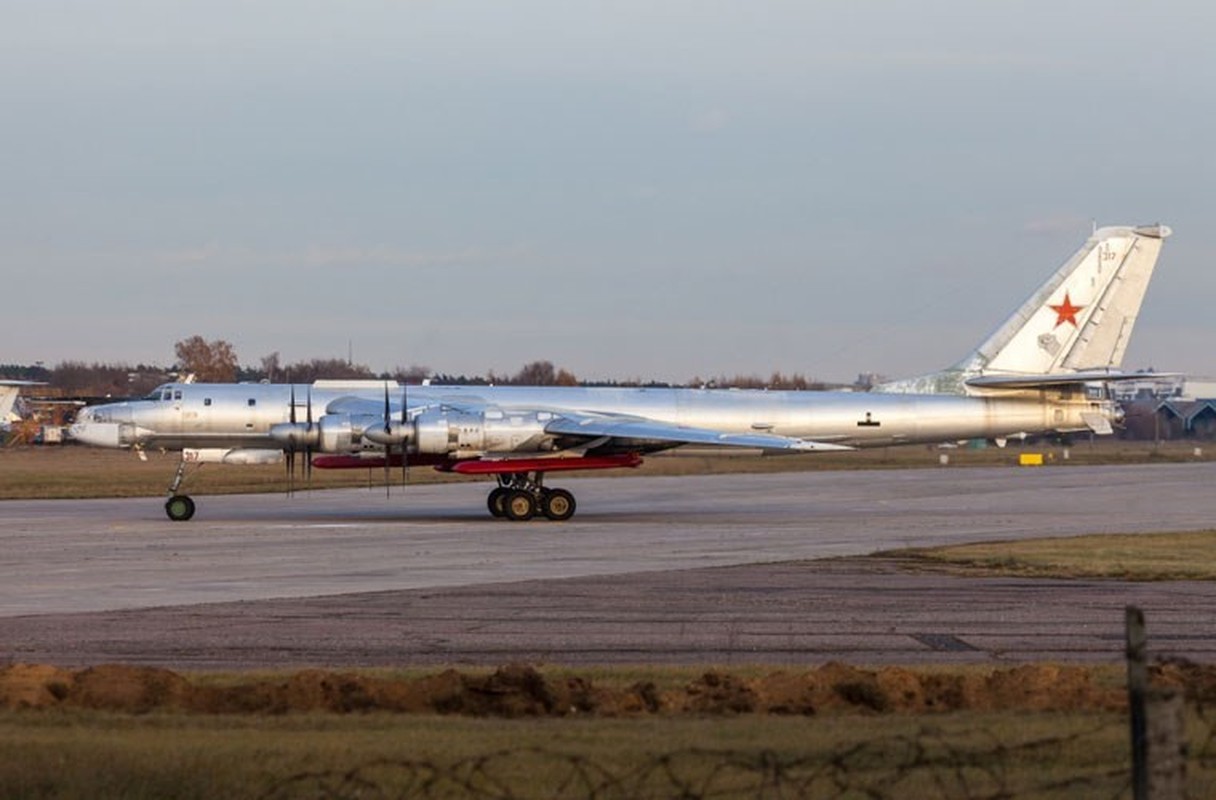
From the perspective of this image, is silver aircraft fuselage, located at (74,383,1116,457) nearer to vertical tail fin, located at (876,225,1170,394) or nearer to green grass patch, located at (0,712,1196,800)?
vertical tail fin, located at (876,225,1170,394)

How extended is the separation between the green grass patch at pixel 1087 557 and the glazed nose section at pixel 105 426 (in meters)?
16.7

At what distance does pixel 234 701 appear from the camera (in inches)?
459

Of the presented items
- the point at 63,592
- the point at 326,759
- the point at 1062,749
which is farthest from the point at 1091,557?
the point at 326,759

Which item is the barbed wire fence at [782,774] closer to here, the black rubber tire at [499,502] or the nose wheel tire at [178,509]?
the nose wheel tire at [178,509]

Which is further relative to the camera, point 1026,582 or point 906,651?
point 1026,582

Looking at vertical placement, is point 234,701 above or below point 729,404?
below

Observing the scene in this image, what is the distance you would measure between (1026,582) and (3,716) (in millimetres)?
14988

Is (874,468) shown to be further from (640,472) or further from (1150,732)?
(1150,732)

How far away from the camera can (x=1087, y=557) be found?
2667cm

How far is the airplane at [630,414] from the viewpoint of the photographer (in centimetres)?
3622

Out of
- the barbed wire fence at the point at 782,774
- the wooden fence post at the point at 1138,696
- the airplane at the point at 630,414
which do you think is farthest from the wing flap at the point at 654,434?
the wooden fence post at the point at 1138,696

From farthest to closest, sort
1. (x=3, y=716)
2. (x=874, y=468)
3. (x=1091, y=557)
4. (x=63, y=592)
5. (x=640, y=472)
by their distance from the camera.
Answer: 1. (x=874, y=468)
2. (x=640, y=472)
3. (x=1091, y=557)
4. (x=63, y=592)
5. (x=3, y=716)

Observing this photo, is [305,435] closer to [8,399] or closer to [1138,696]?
[1138,696]

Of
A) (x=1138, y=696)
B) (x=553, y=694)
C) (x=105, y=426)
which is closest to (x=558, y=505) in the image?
(x=105, y=426)
